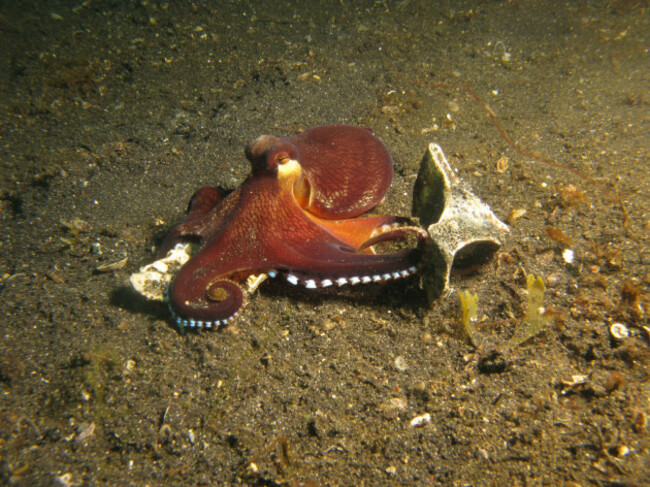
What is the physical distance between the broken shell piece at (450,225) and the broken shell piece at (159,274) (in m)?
1.79

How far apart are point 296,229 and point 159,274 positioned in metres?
1.06

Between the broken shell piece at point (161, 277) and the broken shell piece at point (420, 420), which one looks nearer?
the broken shell piece at point (420, 420)

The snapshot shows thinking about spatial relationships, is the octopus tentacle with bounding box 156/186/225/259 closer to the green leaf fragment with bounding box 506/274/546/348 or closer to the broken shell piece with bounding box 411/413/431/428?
the broken shell piece with bounding box 411/413/431/428

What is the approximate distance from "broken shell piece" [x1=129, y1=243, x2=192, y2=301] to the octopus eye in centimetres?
99

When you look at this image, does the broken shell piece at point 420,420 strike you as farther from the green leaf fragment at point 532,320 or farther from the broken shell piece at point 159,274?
the broken shell piece at point 159,274

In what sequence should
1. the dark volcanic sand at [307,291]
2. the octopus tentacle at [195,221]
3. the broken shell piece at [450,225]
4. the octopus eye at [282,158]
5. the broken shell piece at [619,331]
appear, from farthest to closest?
the octopus tentacle at [195,221] < the octopus eye at [282,158] < the broken shell piece at [619,331] < the broken shell piece at [450,225] < the dark volcanic sand at [307,291]

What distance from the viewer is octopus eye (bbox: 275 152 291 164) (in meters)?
2.58

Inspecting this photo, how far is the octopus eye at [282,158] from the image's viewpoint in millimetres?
2575

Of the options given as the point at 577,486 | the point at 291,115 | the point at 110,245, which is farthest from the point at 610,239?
the point at 110,245

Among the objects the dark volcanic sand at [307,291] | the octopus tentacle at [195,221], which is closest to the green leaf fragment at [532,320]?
the dark volcanic sand at [307,291]

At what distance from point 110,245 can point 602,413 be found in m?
3.95

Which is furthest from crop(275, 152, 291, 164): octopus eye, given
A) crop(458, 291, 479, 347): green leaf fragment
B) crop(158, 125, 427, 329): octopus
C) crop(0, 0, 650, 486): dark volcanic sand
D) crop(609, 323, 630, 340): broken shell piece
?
crop(609, 323, 630, 340): broken shell piece

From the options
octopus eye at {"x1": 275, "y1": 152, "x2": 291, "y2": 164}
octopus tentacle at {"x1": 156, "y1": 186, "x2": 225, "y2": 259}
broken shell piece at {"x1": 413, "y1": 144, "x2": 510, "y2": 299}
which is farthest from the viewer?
octopus tentacle at {"x1": 156, "y1": 186, "x2": 225, "y2": 259}

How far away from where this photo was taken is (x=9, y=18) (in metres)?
6.11
